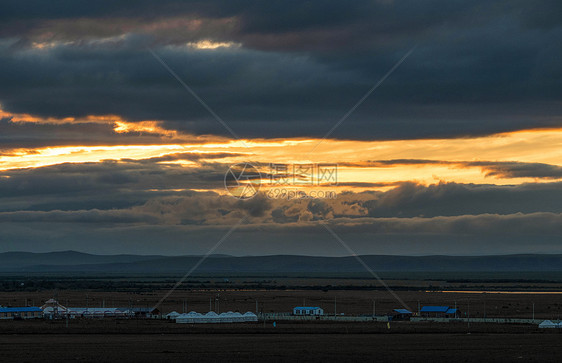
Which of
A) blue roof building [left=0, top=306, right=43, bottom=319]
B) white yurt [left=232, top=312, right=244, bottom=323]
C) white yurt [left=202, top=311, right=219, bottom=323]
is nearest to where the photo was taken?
white yurt [left=202, top=311, right=219, bottom=323]

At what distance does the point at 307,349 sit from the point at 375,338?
16827mm

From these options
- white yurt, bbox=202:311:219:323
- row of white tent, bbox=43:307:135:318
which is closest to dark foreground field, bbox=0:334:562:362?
white yurt, bbox=202:311:219:323

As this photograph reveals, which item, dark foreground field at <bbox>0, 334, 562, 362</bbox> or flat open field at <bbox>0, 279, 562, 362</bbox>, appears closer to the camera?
dark foreground field at <bbox>0, 334, 562, 362</bbox>

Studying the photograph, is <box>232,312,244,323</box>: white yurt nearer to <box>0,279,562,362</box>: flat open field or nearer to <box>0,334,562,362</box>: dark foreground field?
<box>0,279,562,362</box>: flat open field

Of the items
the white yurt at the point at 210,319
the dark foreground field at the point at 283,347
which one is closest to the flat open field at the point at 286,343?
the dark foreground field at the point at 283,347

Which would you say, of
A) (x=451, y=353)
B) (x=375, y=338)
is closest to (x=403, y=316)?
(x=375, y=338)

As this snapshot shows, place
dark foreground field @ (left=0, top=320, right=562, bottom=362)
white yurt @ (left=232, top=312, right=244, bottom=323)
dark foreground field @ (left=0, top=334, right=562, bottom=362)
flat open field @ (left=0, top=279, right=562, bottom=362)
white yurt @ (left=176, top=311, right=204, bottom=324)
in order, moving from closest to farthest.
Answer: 1. dark foreground field @ (left=0, top=334, right=562, bottom=362)
2. dark foreground field @ (left=0, top=320, right=562, bottom=362)
3. flat open field @ (left=0, top=279, right=562, bottom=362)
4. white yurt @ (left=176, top=311, right=204, bottom=324)
5. white yurt @ (left=232, top=312, right=244, bottom=323)

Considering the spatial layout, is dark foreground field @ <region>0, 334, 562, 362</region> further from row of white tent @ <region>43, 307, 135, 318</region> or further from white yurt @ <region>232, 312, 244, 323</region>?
row of white tent @ <region>43, 307, 135, 318</region>

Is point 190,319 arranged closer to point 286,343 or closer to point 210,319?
point 210,319

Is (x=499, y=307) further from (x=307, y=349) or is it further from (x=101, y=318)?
Answer: (x=307, y=349)

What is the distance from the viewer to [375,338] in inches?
3455

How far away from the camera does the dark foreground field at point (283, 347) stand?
6519cm

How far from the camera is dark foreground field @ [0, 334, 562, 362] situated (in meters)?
65.2

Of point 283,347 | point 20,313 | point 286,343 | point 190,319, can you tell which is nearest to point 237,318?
point 190,319
